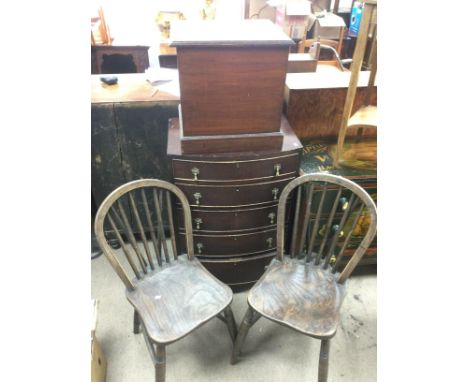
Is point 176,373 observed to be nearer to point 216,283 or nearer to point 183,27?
point 216,283

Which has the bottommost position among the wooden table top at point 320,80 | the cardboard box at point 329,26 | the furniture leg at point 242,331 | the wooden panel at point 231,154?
the furniture leg at point 242,331

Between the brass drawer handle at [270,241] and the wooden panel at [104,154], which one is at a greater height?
the wooden panel at [104,154]

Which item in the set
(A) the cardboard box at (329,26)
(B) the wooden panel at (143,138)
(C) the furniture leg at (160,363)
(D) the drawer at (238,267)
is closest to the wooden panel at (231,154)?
(B) the wooden panel at (143,138)

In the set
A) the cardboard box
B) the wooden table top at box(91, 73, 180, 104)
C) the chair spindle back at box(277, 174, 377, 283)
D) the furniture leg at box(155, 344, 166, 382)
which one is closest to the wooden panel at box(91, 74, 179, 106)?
the wooden table top at box(91, 73, 180, 104)

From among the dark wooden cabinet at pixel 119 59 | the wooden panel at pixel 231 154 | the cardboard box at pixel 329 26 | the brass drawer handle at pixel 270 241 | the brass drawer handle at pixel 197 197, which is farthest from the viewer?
the cardboard box at pixel 329 26

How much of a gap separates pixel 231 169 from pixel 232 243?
0.46 meters

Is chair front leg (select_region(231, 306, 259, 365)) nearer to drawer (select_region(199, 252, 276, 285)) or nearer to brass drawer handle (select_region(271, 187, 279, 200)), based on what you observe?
drawer (select_region(199, 252, 276, 285))

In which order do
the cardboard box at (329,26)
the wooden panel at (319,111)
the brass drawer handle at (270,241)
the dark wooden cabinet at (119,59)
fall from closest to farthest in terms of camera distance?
1. the wooden panel at (319,111)
2. the brass drawer handle at (270,241)
3. the dark wooden cabinet at (119,59)
4. the cardboard box at (329,26)

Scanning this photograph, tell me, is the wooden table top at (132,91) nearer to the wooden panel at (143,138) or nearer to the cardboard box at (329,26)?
the wooden panel at (143,138)

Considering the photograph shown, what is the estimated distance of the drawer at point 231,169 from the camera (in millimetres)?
1523

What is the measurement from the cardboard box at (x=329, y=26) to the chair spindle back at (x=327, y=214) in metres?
2.21

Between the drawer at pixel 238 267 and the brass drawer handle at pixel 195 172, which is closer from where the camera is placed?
the brass drawer handle at pixel 195 172
